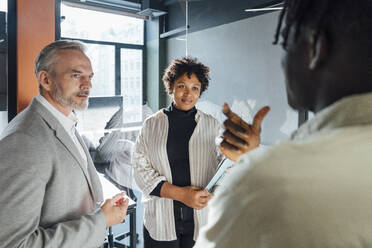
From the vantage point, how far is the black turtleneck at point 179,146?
1581mm

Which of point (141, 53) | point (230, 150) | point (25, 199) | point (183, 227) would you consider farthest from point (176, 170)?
point (141, 53)

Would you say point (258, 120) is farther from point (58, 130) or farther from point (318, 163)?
point (58, 130)

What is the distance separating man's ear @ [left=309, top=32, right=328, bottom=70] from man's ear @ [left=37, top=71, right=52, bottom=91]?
1.00 meters

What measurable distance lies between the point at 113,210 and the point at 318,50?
93cm

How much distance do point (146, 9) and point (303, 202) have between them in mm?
2567

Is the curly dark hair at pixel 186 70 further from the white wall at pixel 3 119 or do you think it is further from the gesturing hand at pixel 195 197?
the white wall at pixel 3 119

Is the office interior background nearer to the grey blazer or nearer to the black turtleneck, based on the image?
the black turtleneck

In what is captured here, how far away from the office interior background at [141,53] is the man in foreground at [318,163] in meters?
1.10

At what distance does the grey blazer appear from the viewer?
32.4 inches

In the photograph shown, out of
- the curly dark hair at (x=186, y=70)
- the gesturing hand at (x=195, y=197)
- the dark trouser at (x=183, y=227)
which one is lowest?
the dark trouser at (x=183, y=227)

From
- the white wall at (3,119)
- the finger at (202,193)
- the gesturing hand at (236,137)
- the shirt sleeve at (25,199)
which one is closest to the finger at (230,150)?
the gesturing hand at (236,137)

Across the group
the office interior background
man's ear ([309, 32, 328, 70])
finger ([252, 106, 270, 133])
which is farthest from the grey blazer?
the office interior background

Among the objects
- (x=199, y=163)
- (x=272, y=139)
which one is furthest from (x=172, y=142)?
(x=272, y=139)

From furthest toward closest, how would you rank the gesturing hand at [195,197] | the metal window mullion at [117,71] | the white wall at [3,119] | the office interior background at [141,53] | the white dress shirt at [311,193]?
1. the metal window mullion at [117,71]
2. the white wall at [3,119]
3. the office interior background at [141,53]
4. the gesturing hand at [195,197]
5. the white dress shirt at [311,193]
